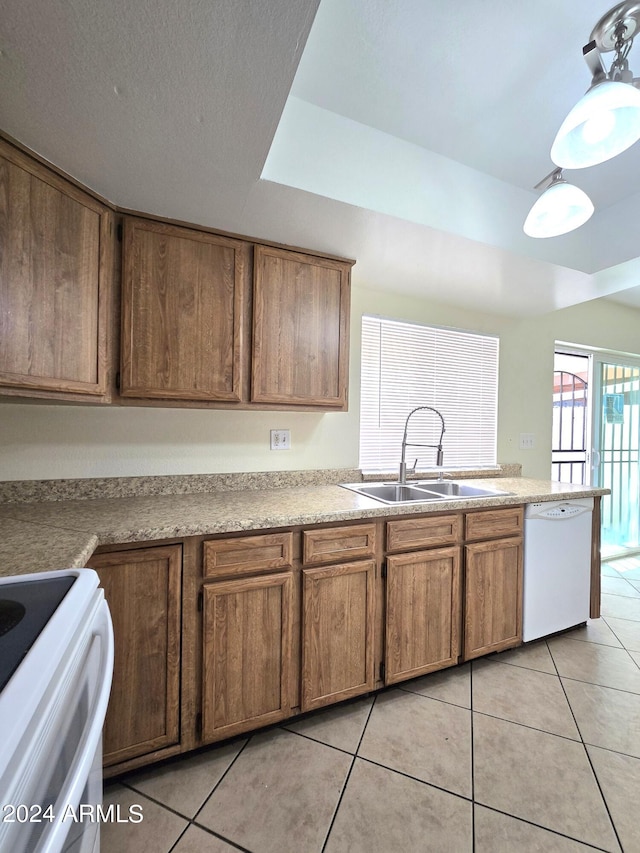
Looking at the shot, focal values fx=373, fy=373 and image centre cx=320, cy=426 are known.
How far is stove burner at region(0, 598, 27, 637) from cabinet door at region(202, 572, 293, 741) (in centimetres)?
71

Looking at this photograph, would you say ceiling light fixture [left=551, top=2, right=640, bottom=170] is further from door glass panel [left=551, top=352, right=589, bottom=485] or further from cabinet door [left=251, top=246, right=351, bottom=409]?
door glass panel [left=551, top=352, right=589, bottom=485]

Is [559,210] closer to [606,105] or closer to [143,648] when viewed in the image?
[606,105]

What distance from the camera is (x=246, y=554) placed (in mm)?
1451

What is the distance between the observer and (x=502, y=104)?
1421 millimetres

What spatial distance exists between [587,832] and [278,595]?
121cm

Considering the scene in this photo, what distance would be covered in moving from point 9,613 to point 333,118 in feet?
6.10

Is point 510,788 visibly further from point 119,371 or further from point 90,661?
point 119,371

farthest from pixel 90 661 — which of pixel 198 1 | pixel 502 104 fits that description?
pixel 502 104

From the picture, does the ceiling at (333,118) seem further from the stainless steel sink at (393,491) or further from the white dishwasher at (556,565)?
the white dishwasher at (556,565)

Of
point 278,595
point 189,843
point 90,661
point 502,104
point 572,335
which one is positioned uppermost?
point 502,104

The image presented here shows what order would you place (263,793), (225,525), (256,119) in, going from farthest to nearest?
(225,525)
(263,793)
(256,119)

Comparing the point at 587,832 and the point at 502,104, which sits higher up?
the point at 502,104

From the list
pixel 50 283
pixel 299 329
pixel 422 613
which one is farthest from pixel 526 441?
pixel 50 283

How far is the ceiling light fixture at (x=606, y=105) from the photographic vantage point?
943mm
